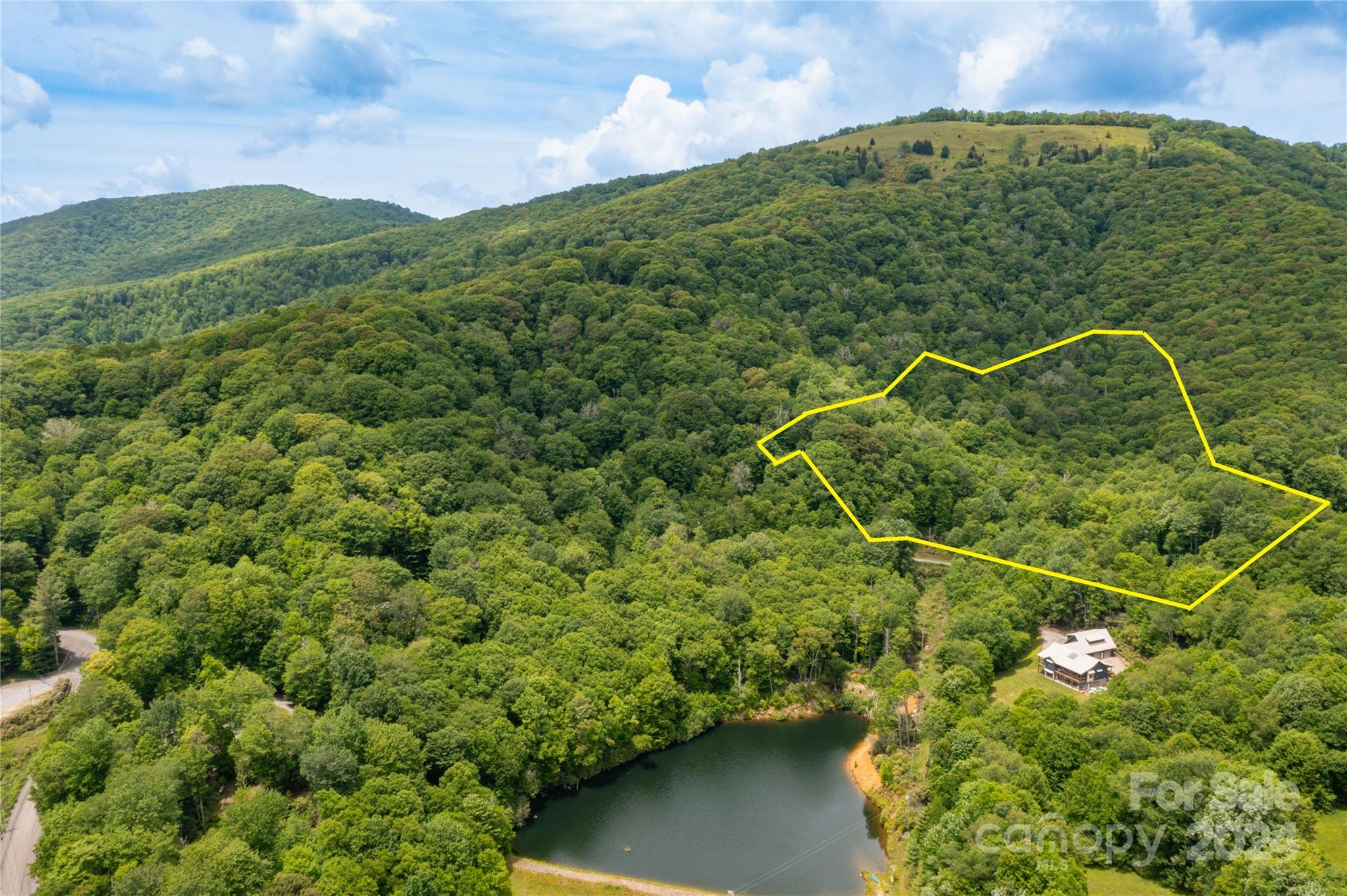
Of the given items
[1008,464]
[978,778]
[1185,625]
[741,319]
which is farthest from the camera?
[741,319]

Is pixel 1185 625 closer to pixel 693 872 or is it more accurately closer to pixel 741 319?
pixel 693 872

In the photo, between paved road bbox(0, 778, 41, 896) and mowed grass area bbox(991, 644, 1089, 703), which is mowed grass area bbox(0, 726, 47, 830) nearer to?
paved road bbox(0, 778, 41, 896)

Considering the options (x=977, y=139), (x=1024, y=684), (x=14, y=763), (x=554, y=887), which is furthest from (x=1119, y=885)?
(x=977, y=139)

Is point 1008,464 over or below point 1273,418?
below

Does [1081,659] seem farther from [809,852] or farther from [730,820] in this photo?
[730,820]

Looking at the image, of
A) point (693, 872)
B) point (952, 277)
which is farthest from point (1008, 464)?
point (693, 872)

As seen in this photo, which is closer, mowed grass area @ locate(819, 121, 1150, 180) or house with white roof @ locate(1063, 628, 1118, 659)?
house with white roof @ locate(1063, 628, 1118, 659)

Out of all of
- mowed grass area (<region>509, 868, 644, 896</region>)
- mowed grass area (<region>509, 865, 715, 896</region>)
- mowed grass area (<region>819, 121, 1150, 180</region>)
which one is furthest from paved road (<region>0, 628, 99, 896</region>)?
mowed grass area (<region>819, 121, 1150, 180</region>)
